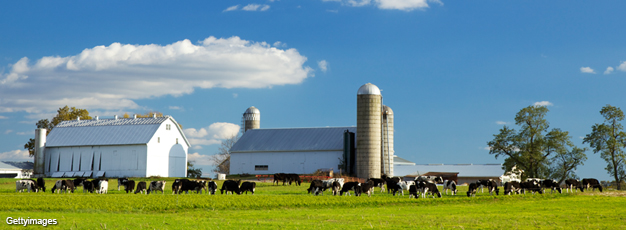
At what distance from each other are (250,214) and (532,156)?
43.0m

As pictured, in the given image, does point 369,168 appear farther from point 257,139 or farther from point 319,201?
point 319,201

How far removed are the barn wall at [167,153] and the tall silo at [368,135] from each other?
2168 centimetres

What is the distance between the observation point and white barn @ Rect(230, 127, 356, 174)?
70.3 metres

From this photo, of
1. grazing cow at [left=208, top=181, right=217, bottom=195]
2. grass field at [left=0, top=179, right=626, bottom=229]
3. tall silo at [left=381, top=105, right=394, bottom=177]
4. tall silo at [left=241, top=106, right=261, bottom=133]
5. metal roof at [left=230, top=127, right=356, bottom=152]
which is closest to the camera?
grass field at [left=0, top=179, right=626, bottom=229]

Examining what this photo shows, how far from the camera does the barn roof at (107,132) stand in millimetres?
67750

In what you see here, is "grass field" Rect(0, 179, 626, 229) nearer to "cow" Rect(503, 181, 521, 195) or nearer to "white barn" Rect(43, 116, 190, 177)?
"cow" Rect(503, 181, 521, 195)

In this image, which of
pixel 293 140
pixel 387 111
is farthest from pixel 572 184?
pixel 293 140

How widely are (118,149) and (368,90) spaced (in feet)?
97.3

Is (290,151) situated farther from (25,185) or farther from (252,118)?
(25,185)

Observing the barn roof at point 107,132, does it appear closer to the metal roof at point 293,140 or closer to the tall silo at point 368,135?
the metal roof at point 293,140

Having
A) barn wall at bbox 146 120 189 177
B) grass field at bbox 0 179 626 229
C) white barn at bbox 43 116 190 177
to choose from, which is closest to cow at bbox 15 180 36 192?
grass field at bbox 0 179 626 229

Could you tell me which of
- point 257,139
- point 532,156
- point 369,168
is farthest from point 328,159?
point 532,156

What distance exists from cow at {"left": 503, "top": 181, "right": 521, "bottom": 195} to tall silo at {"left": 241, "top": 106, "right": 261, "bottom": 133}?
176 feet

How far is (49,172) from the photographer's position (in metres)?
70.8
